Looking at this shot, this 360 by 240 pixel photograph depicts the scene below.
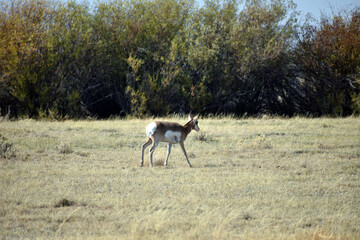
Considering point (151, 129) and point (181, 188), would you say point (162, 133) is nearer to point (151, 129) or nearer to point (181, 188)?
point (151, 129)

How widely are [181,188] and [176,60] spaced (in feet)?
62.6

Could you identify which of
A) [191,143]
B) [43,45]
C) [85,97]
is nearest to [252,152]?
[191,143]

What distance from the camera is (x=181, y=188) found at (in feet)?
30.1

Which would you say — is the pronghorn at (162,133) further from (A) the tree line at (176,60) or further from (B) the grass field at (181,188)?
(A) the tree line at (176,60)

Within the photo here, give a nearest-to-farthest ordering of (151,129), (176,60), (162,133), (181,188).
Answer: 1. (181,188)
2. (151,129)
3. (162,133)
4. (176,60)

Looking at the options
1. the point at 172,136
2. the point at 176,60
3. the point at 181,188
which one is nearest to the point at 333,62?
the point at 176,60

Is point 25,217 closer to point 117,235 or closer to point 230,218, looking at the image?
point 117,235

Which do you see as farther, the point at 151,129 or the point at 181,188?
the point at 151,129

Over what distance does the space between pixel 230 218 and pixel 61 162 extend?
6.37 metres

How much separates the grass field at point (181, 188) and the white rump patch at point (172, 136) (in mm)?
647

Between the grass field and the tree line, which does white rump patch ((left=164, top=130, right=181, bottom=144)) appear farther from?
the tree line

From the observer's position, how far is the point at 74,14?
26812 millimetres

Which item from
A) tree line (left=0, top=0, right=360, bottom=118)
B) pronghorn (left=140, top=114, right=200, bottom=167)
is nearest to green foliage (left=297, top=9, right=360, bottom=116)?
tree line (left=0, top=0, right=360, bottom=118)

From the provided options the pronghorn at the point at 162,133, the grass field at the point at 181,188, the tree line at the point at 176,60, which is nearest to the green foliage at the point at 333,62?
the tree line at the point at 176,60
